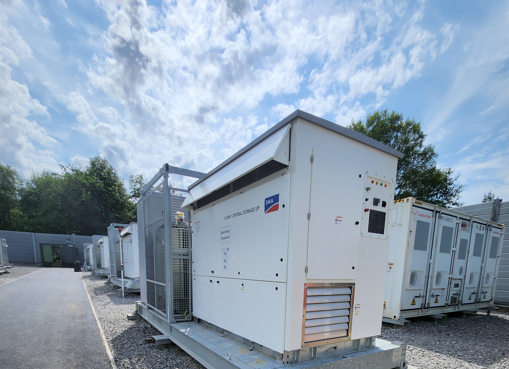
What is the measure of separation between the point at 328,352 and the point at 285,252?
1178 mm

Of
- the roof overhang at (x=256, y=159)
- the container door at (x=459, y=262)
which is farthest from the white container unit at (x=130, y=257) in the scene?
the container door at (x=459, y=262)

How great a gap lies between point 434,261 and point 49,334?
8596 mm

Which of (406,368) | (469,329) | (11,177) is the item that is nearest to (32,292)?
(406,368)

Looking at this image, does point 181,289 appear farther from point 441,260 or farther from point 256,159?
point 441,260

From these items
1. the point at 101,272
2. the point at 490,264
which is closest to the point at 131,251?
the point at 101,272

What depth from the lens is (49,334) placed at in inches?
180

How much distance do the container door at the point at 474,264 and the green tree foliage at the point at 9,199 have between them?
4121cm

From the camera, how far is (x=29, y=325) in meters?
5.12

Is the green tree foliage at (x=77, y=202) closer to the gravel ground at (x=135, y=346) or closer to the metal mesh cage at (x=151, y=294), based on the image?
the gravel ground at (x=135, y=346)

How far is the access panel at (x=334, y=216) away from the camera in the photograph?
2137 mm

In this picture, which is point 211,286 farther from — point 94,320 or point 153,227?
point 94,320

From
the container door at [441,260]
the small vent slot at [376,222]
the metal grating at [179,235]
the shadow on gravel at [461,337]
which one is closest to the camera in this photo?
the small vent slot at [376,222]

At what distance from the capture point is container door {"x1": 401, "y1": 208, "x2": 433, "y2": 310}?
16.4 ft

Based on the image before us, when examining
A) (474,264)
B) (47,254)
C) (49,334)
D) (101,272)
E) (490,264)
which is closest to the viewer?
(49,334)
